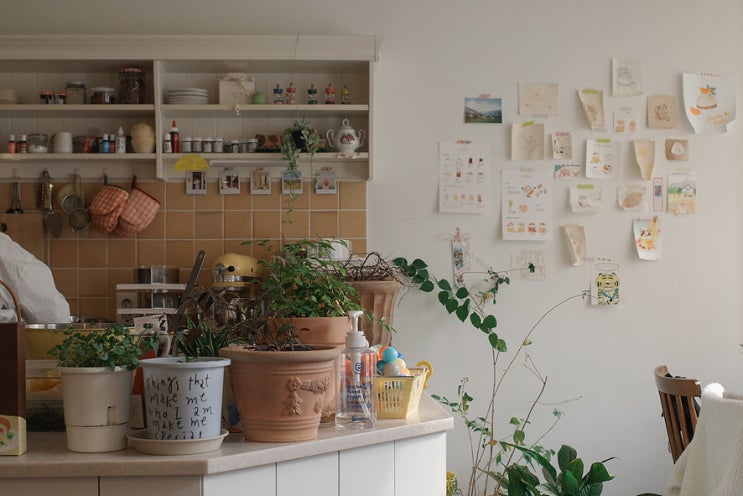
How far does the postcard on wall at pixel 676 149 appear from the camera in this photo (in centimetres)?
402

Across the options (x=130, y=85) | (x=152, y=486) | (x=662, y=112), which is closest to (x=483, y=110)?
(x=662, y=112)

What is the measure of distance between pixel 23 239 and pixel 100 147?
1.73ft

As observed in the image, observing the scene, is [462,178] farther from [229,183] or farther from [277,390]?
[277,390]

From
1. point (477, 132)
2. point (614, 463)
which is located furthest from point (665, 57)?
point (614, 463)

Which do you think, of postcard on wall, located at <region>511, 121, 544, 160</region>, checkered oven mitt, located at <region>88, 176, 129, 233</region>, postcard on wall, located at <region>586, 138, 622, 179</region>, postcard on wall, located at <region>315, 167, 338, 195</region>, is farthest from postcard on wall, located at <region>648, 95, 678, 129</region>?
checkered oven mitt, located at <region>88, 176, 129, 233</region>

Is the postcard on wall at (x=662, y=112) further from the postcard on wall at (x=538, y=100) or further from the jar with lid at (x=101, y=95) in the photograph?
the jar with lid at (x=101, y=95)

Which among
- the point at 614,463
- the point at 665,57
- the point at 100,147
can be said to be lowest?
the point at 614,463

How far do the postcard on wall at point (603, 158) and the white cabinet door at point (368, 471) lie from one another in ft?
8.24

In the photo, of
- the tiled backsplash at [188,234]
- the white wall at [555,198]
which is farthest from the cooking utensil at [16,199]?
the white wall at [555,198]

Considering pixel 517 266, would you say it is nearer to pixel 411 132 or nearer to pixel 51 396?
pixel 411 132

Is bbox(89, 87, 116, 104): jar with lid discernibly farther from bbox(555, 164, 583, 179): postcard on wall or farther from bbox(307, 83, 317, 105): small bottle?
bbox(555, 164, 583, 179): postcard on wall

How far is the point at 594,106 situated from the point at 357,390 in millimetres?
2598

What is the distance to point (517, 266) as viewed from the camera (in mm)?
3977

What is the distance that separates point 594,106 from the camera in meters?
4.00
